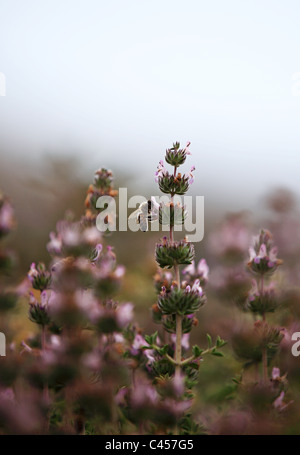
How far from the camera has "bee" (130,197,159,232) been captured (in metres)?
1.03

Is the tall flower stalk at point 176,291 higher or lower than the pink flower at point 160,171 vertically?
lower

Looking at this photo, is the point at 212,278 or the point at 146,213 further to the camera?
the point at 212,278

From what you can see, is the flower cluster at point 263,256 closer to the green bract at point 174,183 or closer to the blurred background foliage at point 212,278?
the blurred background foliage at point 212,278

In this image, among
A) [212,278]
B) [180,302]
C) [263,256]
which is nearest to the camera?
[180,302]

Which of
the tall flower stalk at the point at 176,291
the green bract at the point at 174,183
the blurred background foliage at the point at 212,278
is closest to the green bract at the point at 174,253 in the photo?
the tall flower stalk at the point at 176,291

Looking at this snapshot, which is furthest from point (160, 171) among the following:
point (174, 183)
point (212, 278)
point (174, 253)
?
point (212, 278)

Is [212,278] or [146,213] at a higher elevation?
[146,213]

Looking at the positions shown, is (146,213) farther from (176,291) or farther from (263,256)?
(263,256)

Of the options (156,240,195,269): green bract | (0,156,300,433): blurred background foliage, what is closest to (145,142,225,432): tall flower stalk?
(156,240,195,269): green bract

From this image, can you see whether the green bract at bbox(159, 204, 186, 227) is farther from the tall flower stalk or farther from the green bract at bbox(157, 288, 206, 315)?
the green bract at bbox(157, 288, 206, 315)

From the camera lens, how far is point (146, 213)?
1.05 metres

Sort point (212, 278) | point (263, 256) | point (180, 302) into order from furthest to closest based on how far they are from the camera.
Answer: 1. point (212, 278)
2. point (263, 256)
3. point (180, 302)

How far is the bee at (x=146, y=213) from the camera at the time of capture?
1031 millimetres
